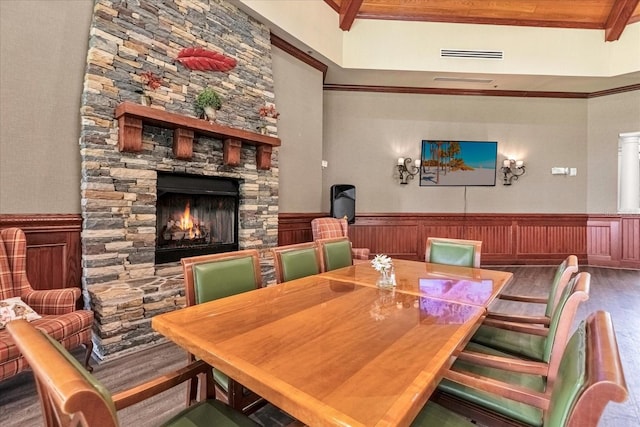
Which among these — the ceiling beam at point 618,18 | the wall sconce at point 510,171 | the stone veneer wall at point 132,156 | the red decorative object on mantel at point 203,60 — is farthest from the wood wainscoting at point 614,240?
the red decorative object on mantel at point 203,60

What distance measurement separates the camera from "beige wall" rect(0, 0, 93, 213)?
2.32 metres

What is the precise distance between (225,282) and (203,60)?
2588 millimetres

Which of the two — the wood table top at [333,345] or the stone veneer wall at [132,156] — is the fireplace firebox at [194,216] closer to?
the stone veneer wall at [132,156]

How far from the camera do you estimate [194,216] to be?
3.47m

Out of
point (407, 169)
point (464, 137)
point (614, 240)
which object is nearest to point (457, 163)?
point (464, 137)

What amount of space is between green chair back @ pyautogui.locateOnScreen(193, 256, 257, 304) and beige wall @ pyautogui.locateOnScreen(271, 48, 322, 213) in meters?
2.72

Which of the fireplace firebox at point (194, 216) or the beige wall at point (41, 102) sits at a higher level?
the beige wall at point (41, 102)

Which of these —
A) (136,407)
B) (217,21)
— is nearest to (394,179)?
(217,21)

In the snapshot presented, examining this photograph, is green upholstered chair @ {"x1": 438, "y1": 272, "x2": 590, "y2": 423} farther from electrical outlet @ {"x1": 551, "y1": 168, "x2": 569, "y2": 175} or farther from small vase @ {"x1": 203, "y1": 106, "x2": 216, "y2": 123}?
electrical outlet @ {"x1": 551, "y1": 168, "x2": 569, "y2": 175}

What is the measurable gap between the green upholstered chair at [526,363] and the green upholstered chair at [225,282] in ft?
3.00

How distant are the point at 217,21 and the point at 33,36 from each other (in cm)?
168

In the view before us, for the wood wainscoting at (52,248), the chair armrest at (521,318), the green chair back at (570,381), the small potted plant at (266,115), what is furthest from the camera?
the small potted plant at (266,115)

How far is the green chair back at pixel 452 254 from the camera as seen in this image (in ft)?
8.54

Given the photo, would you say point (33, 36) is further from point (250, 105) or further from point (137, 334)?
point (137, 334)
